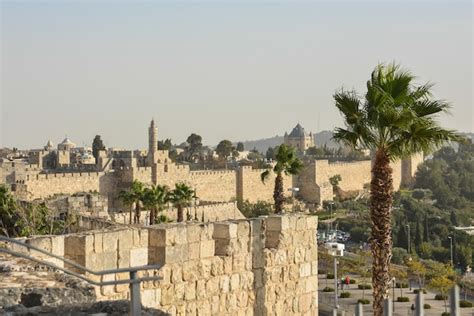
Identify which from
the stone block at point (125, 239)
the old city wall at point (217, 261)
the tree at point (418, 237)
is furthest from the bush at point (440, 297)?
the stone block at point (125, 239)

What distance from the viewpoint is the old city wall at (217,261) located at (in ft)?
18.4

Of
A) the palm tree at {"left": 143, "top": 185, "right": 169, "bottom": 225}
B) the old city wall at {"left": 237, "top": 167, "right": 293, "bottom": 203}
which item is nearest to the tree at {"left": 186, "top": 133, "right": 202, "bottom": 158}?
the old city wall at {"left": 237, "top": 167, "right": 293, "bottom": 203}

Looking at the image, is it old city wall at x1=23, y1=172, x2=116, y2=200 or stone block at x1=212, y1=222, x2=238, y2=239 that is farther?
old city wall at x1=23, y1=172, x2=116, y2=200

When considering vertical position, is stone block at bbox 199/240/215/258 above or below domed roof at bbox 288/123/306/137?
below

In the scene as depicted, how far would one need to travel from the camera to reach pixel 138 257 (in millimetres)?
5863

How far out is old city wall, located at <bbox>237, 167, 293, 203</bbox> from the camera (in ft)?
155

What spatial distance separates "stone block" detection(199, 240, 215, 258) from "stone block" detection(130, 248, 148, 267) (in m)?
0.50

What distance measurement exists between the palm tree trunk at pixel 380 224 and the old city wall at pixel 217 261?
87 centimetres

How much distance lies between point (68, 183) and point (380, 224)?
30.3 meters

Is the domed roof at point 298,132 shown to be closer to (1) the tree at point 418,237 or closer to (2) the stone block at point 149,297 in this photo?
(1) the tree at point 418,237

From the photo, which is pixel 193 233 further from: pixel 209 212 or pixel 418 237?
pixel 418 237

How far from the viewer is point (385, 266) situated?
6.61m

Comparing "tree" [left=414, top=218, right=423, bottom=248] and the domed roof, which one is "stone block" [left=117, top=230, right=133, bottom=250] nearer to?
"tree" [left=414, top=218, right=423, bottom=248]

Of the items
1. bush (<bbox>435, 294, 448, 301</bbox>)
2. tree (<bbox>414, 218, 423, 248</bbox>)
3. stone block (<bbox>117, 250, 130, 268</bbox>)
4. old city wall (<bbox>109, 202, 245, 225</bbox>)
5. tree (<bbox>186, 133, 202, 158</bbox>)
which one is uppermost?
tree (<bbox>186, 133, 202, 158</bbox>)
